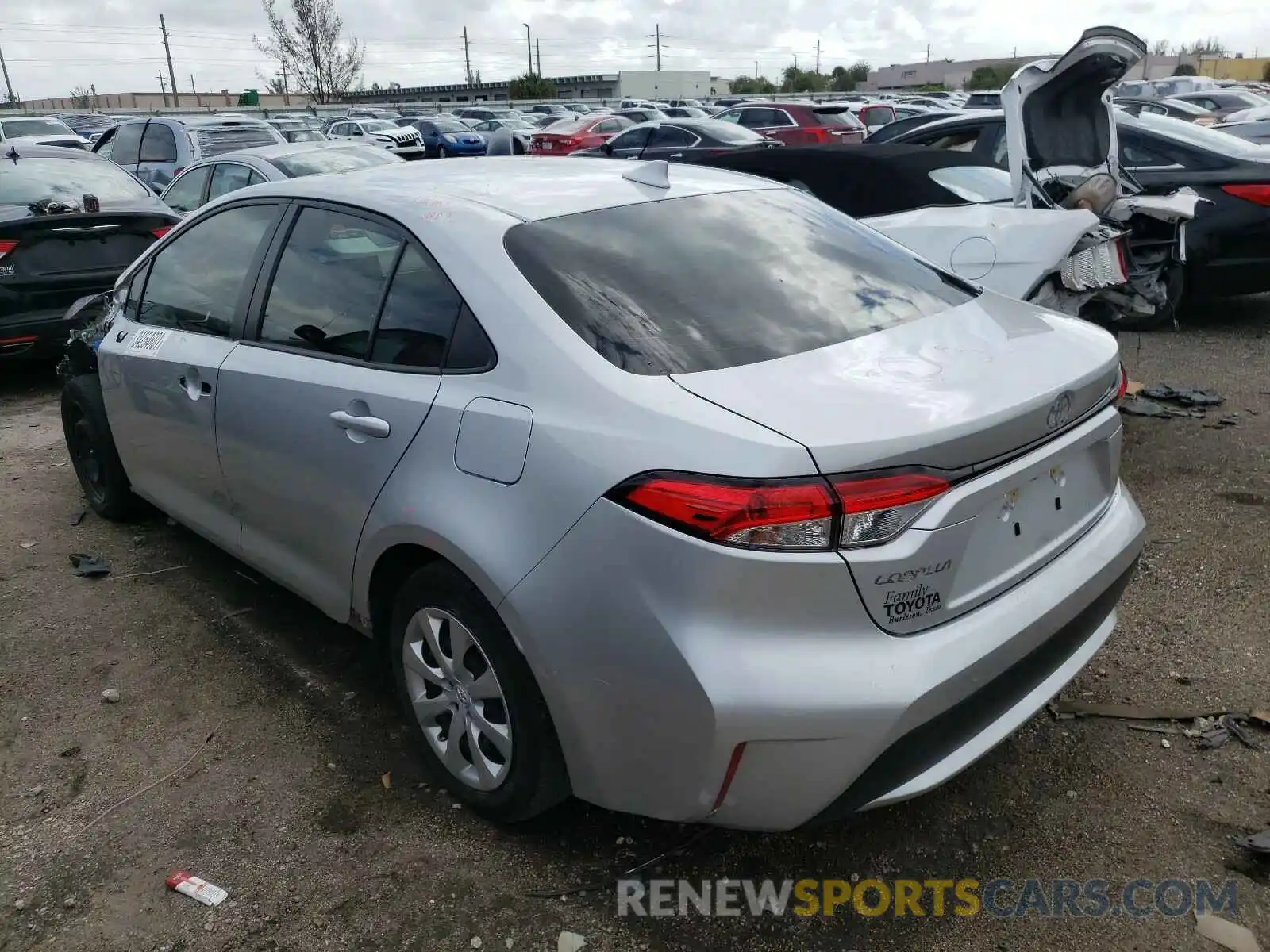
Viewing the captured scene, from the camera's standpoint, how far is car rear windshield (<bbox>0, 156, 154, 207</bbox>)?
7.43 m

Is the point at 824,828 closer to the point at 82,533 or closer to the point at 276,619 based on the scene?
the point at 276,619

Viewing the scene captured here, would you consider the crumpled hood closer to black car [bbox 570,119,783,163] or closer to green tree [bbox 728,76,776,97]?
black car [bbox 570,119,783,163]

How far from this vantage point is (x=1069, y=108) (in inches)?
236

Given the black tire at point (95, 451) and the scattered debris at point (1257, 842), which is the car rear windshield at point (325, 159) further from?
the scattered debris at point (1257, 842)

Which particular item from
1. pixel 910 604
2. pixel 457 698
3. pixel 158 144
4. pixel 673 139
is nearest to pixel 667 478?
pixel 910 604

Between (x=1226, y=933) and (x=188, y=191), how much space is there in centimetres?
956

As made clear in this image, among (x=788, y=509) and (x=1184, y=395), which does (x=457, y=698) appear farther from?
(x=1184, y=395)

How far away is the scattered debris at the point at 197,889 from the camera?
2555mm

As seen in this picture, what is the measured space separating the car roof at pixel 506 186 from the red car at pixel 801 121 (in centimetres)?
1792

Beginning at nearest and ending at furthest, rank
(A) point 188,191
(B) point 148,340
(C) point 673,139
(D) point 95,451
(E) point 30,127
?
(B) point 148,340
(D) point 95,451
(A) point 188,191
(C) point 673,139
(E) point 30,127

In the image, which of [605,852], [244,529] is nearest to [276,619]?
[244,529]

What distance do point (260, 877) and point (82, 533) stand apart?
9.43ft

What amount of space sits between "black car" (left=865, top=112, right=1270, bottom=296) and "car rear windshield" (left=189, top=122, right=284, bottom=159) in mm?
9034

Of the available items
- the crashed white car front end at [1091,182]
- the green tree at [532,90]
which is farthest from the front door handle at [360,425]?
the green tree at [532,90]
